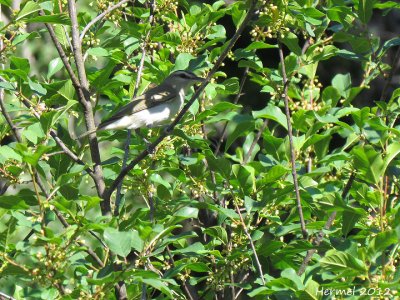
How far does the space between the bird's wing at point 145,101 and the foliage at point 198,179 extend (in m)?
0.06

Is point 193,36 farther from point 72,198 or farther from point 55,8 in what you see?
point 72,198

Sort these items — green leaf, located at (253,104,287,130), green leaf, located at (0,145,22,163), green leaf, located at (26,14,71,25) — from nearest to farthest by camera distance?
1. green leaf, located at (0,145,22,163)
2. green leaf, located at (26,14,71,25)
3. green leaf, located at (253,104,287,130)

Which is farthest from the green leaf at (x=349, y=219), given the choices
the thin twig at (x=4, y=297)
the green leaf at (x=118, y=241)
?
the thin twig at (x=4, y=297)

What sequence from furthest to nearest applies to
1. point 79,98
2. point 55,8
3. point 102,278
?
point 55,8
point 79,98
point 102,278

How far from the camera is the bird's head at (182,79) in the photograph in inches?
166

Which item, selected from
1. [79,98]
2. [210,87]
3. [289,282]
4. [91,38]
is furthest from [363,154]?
[91,38]

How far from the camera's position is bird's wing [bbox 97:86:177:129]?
4.05 m

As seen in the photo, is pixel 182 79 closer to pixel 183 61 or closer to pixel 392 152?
pixel 183 61

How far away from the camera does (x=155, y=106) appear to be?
191 inches

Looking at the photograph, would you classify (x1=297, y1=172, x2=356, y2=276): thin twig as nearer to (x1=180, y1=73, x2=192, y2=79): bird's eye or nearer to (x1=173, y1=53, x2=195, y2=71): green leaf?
(x1=173, y1=53, x2=195, y2=71): green leaf

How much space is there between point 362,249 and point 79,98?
1603 millimetres

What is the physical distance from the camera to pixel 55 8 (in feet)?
12.6

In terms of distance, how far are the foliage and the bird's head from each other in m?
0.15

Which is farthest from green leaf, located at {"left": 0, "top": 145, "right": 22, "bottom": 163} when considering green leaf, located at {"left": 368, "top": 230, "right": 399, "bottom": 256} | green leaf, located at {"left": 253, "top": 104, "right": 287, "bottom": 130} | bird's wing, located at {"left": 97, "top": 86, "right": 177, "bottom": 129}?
green leaf, located at {"left": 368, "top": 230, "right": 399, "bottom": 256}
